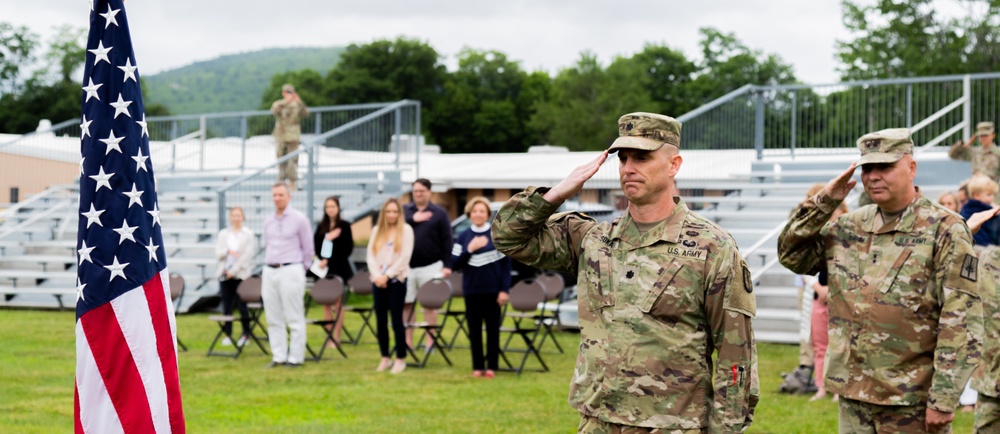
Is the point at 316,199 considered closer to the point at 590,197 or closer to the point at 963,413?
the point at 590,197

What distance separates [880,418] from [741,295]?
1.37 m

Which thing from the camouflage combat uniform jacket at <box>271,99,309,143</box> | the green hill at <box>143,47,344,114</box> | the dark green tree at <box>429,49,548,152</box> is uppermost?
the green hill at <box>143,47,344,114</box>

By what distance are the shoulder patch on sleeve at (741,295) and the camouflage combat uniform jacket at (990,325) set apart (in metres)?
2.32

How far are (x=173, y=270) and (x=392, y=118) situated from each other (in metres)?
5.36

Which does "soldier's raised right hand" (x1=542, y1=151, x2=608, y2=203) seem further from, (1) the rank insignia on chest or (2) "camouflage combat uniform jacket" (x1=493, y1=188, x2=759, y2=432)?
(1) the rank insignia on chest

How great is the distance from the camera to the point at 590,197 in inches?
755

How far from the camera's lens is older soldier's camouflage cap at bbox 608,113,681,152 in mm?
4234

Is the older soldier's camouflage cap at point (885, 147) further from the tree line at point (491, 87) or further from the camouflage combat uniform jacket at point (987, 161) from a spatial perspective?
the tree line at point (491, 87)

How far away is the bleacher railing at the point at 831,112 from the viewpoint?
1911 centimetres

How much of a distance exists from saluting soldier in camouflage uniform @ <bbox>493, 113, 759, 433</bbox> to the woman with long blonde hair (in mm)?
7665

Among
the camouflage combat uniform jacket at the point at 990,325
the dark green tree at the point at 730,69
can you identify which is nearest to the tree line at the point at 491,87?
the dark green tree at the point at 730,69

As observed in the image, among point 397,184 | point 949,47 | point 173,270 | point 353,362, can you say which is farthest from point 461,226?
A: point 949,47

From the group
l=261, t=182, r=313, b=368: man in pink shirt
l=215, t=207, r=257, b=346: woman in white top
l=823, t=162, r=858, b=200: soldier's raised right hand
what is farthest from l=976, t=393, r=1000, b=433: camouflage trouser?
l=215, t=207, r=257, b=346: woman in white top

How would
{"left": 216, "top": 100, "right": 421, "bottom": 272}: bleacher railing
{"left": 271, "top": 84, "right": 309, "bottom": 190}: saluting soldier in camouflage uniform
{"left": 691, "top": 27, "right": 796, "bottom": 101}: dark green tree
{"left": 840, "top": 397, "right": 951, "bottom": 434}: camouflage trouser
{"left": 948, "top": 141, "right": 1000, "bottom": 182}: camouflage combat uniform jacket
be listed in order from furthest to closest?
{"left": 691, "top": 27, "right": 796, "bottom": 101}: dark green tree → {"left": 271, "top": 84, "right": 309, "bottom": 190}: saluting soldier in camouflage uniform → {"left": 216, "top": 100, "right": 421, "bottom": 272}: bleacher railing → {"left": 948, "top": 141, "right": 1000, "bottom": 182}: camouflage combat uniform jacket → {"left": 840, "top": 397, "right": 951, "bottom": 434}: camouflage trouser
